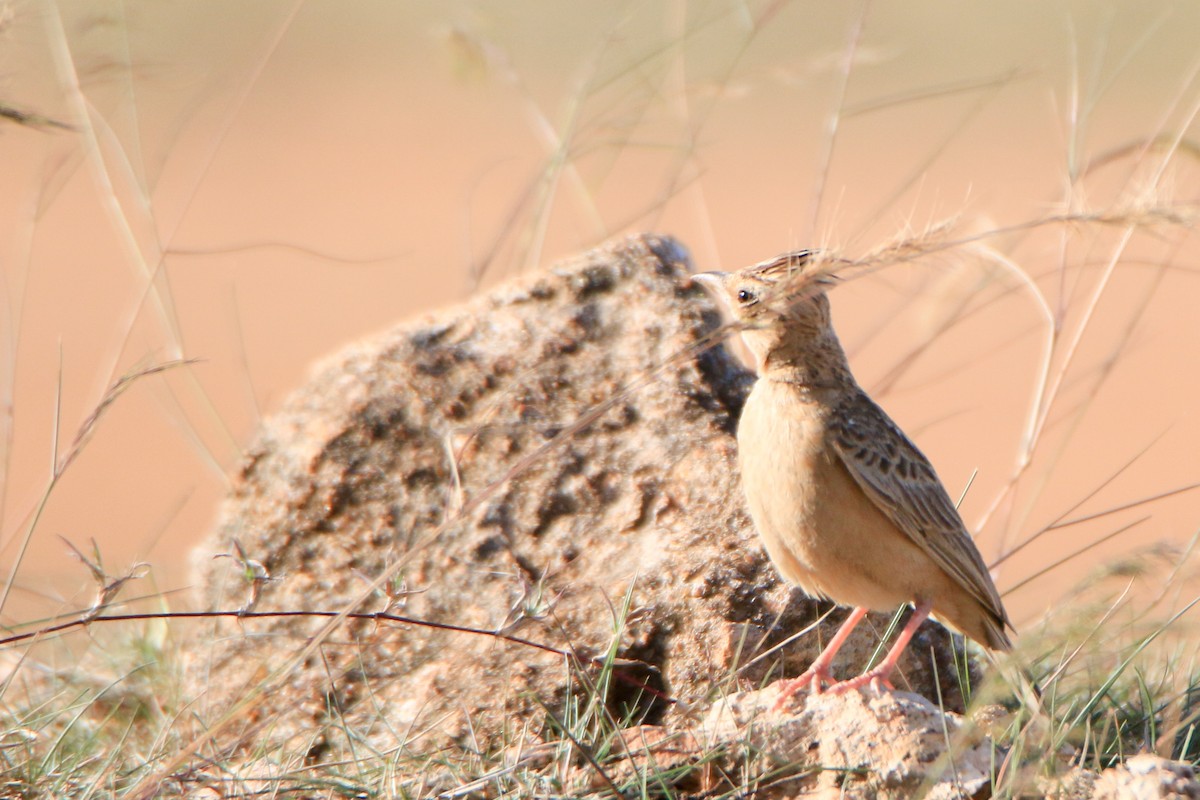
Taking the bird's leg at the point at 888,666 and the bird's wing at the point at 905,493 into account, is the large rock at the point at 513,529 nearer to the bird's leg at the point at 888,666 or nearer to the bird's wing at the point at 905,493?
the bird's leg at the point at 888,666

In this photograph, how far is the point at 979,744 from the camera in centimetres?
355

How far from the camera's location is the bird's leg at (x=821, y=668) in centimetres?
379

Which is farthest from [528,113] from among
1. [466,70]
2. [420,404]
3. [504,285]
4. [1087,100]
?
[1087,100]

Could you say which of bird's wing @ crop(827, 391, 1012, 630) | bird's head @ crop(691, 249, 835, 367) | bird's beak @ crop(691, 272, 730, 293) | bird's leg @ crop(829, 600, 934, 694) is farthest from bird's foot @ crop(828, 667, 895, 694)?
bird's beak @ crop(691, 272, 730, 293)

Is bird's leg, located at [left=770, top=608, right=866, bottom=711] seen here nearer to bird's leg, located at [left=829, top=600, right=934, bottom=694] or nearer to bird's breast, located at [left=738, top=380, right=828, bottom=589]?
bird's leg, located at [left=829, top=600, right=934, bottom=694]

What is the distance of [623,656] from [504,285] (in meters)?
1.66

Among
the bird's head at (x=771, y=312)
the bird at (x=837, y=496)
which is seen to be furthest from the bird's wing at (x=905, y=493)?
the bird's head at (x=771, y=312)

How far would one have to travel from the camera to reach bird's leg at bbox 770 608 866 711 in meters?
3.79

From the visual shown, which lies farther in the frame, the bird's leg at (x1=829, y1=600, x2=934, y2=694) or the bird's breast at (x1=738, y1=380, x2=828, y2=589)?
the bird's breast at (x1=738, y1=380, x2=828, y2=589)

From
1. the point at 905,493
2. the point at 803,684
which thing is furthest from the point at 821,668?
the point at 905,493

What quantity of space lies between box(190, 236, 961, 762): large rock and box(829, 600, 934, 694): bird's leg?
239 mm

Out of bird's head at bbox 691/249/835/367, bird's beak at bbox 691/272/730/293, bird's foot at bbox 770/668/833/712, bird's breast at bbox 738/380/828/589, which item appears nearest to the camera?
bird's foot at bbox 770/668/833/712

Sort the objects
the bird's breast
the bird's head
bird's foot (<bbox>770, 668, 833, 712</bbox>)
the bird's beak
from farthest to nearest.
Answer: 1. the bird's beak
2. the bird's head
3. the bird's breast
4. bird's foot (<bbox>770, 668, 833, 712</bbox>)

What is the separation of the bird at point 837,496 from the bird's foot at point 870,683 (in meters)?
0.01
